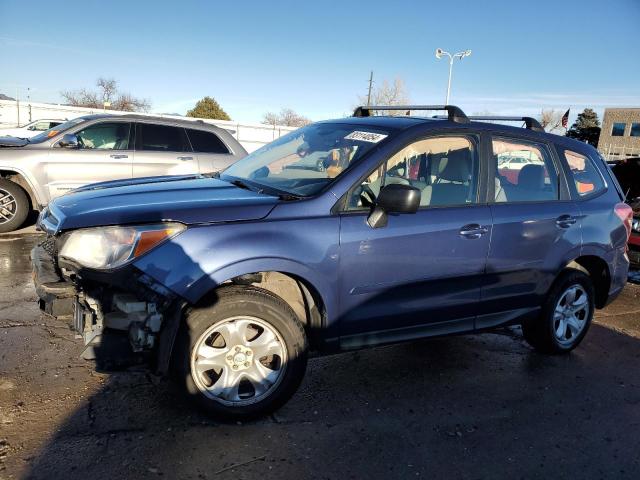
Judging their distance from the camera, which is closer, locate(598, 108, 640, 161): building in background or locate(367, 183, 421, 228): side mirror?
locate(367, 183, 421, 228): side mirror

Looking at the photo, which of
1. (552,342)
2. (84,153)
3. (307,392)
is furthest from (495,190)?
(84,153)

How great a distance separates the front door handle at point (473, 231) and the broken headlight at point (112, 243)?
6.06 feet

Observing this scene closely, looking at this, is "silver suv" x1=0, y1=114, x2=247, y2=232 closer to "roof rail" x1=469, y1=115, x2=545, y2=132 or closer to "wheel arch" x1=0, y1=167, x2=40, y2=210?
"wheel arch" x1=0, y1=167, x2=40, y2=210

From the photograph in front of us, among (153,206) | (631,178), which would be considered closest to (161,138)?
(153,206)

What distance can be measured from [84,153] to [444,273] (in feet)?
20.0

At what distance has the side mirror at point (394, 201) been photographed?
3.10 m

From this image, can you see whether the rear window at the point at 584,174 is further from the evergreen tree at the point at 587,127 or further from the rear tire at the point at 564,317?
the evergreen tree at the point at 587,127

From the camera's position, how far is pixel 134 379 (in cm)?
352

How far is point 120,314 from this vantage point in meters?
2.83

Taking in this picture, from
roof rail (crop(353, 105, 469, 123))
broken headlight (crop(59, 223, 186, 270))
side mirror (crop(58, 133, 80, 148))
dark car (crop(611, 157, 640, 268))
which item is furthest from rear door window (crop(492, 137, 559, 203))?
side mirror (crop(58, 133, 80, 148))

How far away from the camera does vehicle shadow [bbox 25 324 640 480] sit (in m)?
2.73

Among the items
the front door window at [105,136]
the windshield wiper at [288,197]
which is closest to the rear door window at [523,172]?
the windshield wiper at [288,197]

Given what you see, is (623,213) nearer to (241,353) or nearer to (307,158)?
(307,158)

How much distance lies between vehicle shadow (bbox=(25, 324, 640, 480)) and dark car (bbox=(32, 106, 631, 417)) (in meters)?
0.28
